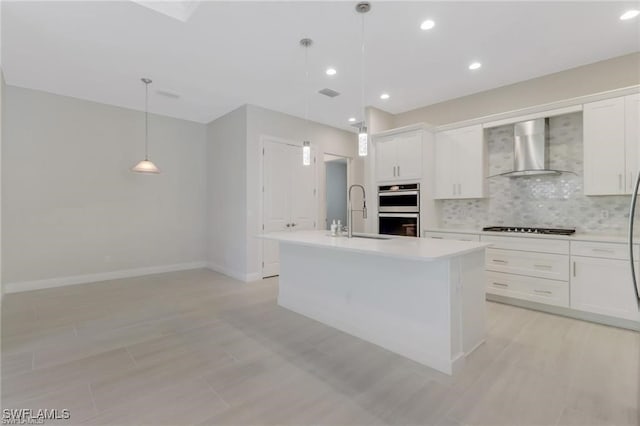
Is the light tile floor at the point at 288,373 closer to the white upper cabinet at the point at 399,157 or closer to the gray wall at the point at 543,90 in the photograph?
the white upper cabinet at the point at 399,157

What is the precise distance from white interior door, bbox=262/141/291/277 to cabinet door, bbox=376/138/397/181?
1650 mm

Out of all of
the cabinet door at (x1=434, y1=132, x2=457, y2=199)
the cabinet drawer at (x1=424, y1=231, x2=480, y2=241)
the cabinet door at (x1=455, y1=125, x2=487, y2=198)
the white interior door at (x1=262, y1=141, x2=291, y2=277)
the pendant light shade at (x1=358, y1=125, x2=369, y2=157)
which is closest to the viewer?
the pendant light shade at (x1=358, y1=125, x2=369, y2=157)

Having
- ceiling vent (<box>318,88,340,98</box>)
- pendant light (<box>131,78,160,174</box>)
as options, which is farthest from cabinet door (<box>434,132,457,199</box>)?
pendant light (<box>131,78,160,174</box>)

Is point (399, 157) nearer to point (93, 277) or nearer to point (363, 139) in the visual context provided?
point (363, 139)

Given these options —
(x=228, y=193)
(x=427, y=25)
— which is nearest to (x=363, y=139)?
(x=427, y=25)

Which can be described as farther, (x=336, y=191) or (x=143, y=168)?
(x=336, y=191)

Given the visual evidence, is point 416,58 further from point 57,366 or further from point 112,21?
point 57,366

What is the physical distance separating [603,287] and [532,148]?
1.76 m

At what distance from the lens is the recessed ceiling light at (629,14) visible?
104 inches

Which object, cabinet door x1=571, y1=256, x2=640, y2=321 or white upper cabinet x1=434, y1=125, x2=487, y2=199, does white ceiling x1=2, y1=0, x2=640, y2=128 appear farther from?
cabinet door x1=571, y1=256, x2=640, y2=321

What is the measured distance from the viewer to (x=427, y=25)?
109 inches

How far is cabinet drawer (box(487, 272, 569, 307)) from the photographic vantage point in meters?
3.27

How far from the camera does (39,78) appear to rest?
155 inches

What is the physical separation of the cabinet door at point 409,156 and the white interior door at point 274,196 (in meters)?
2.02
